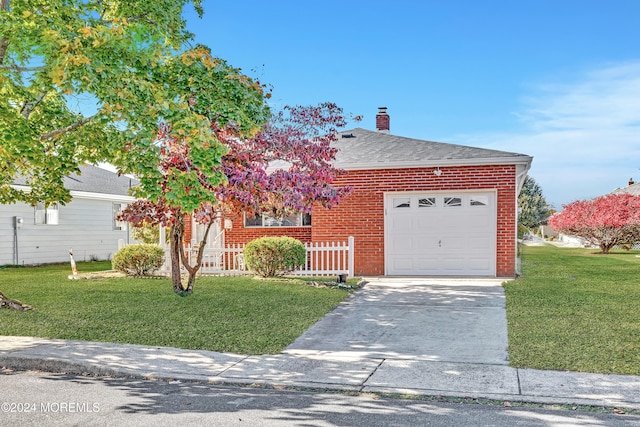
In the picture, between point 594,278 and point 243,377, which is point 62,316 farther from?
point 594,278

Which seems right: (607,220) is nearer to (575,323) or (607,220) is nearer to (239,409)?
(575,323)

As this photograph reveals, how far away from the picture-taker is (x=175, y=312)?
32.7 ft

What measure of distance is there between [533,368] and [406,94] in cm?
1090

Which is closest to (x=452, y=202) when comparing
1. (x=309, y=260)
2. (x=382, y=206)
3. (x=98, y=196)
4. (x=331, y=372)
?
(x=382, y=206)

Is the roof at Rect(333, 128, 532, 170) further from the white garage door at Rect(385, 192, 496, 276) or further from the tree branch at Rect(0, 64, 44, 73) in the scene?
the tree branch at Rect(0, 64, 44, 73)

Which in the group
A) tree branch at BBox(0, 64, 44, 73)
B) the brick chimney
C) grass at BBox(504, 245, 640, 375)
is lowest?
grass at BBox(504, 245, 640, 375)

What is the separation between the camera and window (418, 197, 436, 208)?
50.6 feet

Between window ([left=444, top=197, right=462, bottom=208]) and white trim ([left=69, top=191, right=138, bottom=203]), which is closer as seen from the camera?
window ([left=444, top=197, right=462, bottom=208])

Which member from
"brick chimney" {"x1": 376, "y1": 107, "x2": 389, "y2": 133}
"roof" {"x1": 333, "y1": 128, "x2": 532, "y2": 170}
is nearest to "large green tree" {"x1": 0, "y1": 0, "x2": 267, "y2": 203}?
"roof" {"x1": 333, "y1": 128, "x2": 532, "y2": 170}

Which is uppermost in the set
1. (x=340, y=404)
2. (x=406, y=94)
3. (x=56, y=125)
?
(x=406, y=94)

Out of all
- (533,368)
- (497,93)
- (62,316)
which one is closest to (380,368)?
(533,368)

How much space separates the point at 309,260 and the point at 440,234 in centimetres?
391

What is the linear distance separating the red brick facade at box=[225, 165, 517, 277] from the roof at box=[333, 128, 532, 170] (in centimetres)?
24

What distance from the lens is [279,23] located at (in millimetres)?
14516
